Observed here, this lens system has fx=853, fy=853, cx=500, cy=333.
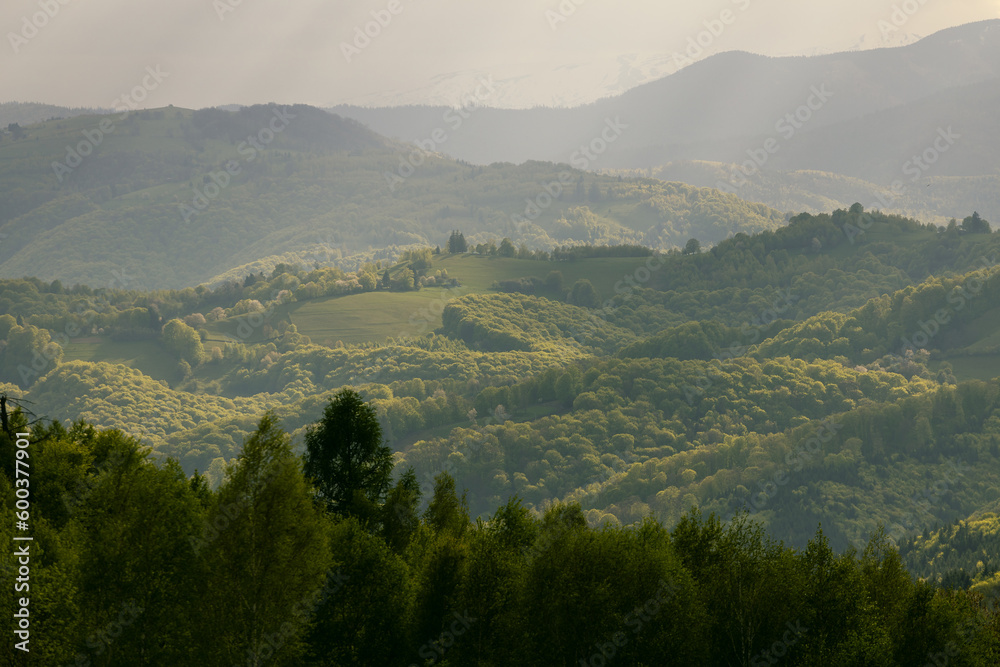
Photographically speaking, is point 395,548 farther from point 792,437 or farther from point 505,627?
point 792,437

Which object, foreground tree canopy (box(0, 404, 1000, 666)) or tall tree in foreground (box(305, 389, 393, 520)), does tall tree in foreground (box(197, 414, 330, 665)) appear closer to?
foreground tree canopy (box(0, 404, 1000, 666))

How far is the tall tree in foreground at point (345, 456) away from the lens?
125 ft

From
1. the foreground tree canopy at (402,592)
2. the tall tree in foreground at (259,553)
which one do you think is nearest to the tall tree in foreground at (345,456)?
the foreground tree canopy at (402,592)

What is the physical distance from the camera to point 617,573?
1223 inches

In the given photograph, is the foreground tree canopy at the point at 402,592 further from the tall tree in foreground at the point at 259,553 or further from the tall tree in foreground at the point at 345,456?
the tall tree in foreground at the point at 345,456

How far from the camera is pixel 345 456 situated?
38.7m

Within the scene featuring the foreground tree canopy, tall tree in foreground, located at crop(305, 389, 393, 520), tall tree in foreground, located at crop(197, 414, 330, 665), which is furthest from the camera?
tall tree in foreground, located at crop(305, 389, 393, 520)

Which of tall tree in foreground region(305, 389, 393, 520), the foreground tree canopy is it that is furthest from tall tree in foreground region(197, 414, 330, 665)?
tall tree in foreground region(305, 389, 393, 520)

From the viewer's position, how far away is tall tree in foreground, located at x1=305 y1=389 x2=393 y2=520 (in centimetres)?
3825

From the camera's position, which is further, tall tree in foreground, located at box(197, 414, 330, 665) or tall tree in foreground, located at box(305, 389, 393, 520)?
tall tree in foreground, located at box(305, 389, 393, 520)

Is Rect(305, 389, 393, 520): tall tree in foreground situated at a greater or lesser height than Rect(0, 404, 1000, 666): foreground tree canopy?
greater

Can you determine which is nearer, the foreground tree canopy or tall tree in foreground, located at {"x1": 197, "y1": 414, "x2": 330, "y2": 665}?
tall tree in foreground, located at {"x1": 197, "y1": 414, "x2": 330, "y2": 665}

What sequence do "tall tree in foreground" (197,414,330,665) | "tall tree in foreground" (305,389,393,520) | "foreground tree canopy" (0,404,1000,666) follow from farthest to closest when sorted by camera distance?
"tall tree in foreground" (305,389,393,520), "foreground tree canopy" (0,404,1000,666), "tall tree in foreground" (197,414,330,665)

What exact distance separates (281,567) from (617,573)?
12.5 meters
